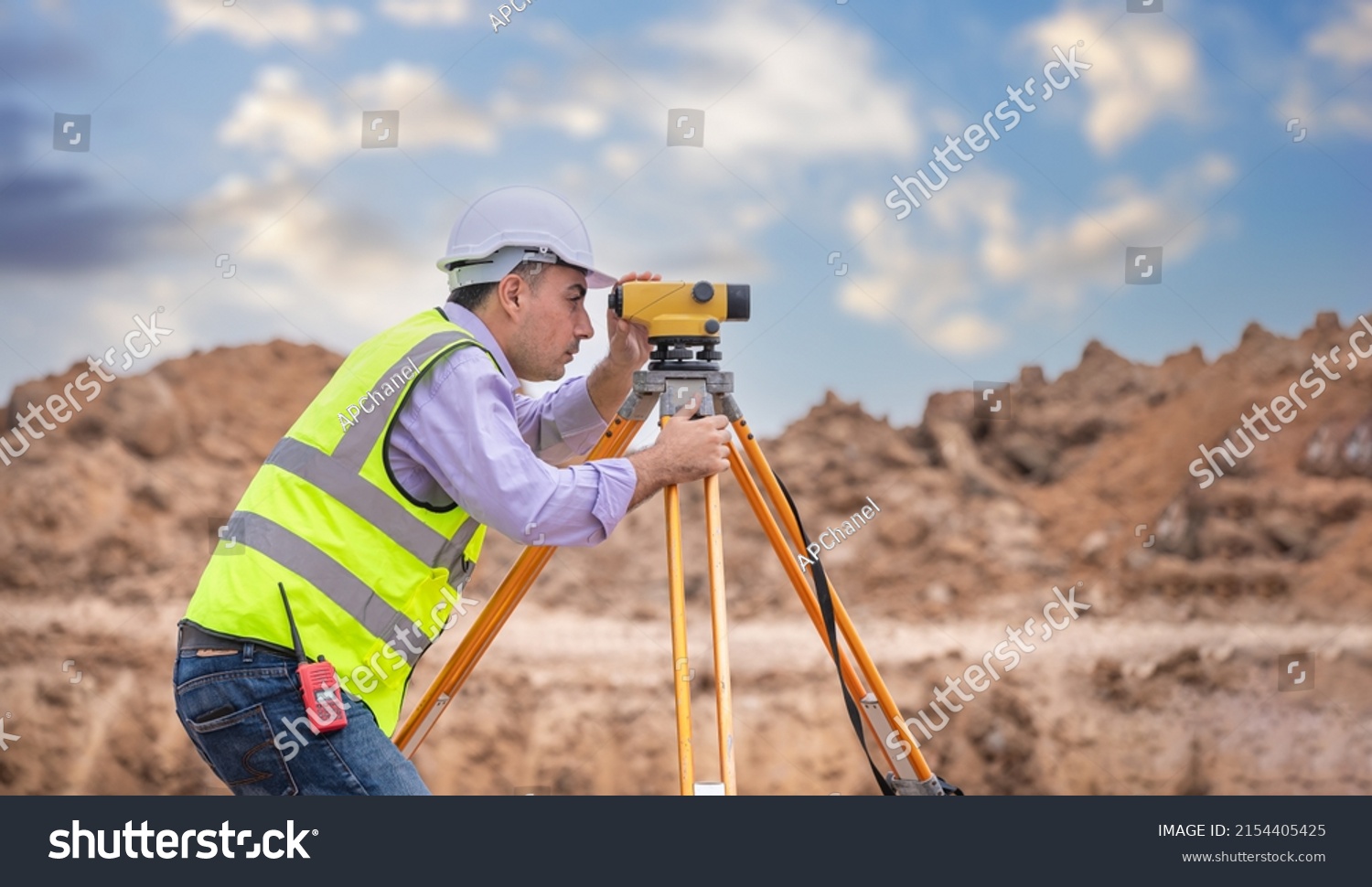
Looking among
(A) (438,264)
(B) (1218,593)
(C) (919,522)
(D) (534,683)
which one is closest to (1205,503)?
(B) (1218,593)

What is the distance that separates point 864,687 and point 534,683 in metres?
8.00

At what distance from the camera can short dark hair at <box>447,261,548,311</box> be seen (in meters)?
3.15

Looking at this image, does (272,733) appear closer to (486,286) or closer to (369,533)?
(369,533)

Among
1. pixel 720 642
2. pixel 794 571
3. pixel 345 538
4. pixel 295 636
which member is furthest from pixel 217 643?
pixel 794 571

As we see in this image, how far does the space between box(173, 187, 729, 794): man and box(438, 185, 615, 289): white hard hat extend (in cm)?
22

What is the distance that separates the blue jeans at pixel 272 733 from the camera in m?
2.66

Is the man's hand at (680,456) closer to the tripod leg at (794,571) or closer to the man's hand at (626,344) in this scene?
the tripod leg at (794,571)

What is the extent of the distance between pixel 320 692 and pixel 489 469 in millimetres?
625

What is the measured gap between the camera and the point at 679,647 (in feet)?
9.64

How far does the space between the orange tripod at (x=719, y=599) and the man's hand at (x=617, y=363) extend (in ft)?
0.96

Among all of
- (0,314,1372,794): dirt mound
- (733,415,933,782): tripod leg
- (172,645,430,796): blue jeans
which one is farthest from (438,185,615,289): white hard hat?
(0,314,1372,794): dirt mound

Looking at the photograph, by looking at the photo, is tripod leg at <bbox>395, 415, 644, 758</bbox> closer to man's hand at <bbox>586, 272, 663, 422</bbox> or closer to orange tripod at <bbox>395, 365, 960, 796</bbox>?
orange tripod at <bbox>395, 365, 960, 796</bbox>

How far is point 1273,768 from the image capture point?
10.0 metres

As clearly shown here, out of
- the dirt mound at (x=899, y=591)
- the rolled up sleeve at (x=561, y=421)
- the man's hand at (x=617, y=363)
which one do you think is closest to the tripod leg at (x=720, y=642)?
the man's hand at (x=617, y=363)
